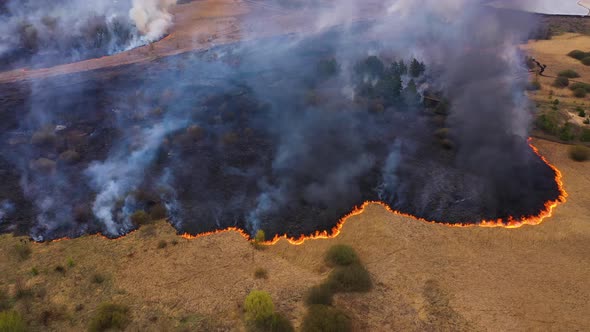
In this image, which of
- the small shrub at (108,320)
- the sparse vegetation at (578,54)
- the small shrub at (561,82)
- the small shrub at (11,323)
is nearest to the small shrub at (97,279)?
the small shrub at (108,320)

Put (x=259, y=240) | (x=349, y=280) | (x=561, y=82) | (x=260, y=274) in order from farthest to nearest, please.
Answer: (x=561, y=82)
(x=259, y=240)
(x=260, y=274)
(x=349, y=280)

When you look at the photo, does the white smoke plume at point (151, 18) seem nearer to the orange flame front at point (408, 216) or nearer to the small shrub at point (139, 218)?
the small shrub at point (139, 218)

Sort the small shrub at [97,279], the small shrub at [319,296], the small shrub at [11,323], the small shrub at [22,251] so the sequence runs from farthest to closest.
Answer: the small shrub at [22,251] < the small shrub at [97,279] < the small shrub at [319,296] < the small shrub at [11,323]

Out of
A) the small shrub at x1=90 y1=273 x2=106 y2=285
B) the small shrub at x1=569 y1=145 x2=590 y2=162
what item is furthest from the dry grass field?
the small shrub at x1=569 y1=145 x2=590 y2=162

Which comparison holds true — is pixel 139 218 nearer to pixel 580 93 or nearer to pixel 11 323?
pixel 11 323

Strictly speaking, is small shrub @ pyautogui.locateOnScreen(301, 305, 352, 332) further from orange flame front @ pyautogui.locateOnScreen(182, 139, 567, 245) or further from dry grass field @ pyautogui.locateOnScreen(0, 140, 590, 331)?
orange flame front @ pyautogui.locateOnScreen(182, 139, 567, 245)

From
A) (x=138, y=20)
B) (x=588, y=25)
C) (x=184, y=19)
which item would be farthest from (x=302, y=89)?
(x=588, y=25)

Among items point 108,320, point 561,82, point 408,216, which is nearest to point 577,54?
point 561,82
